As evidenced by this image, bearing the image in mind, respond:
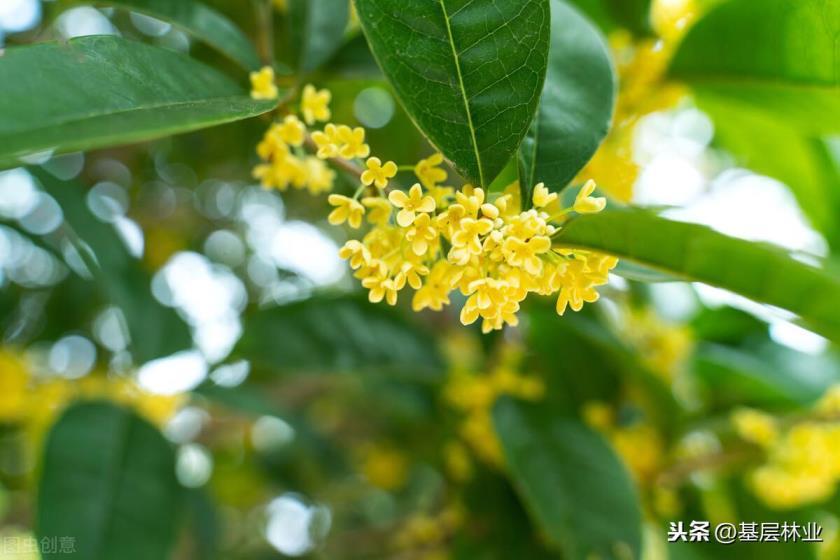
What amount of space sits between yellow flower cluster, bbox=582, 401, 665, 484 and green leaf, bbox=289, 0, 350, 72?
1.01 metres

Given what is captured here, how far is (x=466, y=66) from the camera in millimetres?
823

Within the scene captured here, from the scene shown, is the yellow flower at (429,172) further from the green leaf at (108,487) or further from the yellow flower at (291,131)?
the green leaf at (108,487)

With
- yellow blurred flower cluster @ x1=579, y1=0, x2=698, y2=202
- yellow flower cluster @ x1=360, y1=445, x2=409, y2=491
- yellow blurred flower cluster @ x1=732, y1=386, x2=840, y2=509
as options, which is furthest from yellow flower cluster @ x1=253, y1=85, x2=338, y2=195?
yellow flower cluster @ x1=360, y1=445, x2=409, y2=491

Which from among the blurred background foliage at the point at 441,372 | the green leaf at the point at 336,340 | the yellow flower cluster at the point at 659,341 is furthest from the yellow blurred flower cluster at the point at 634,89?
the green leaf at the point at 336,340

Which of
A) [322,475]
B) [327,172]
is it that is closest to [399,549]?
[322,475]

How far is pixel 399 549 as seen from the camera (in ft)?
7.27

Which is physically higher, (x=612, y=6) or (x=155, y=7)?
(x=612, y=6)

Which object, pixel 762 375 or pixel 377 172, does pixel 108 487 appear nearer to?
pixel 377 172

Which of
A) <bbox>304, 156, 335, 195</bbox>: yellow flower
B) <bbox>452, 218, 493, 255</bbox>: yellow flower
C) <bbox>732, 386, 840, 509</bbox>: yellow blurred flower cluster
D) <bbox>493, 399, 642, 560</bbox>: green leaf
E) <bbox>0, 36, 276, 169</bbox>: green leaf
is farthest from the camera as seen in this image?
<bbox>732, 386, 840, 509</bbox>: yellow blurred flower cluster

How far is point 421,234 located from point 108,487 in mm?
921

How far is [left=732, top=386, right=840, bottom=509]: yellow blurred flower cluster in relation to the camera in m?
1.48

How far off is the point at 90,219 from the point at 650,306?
1367mm

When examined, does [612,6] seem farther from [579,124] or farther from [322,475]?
[322,475]

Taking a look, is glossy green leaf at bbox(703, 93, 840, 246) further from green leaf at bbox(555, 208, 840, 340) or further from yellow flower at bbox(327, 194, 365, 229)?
yellow flower at bbox(327, 194, 365, 229)
